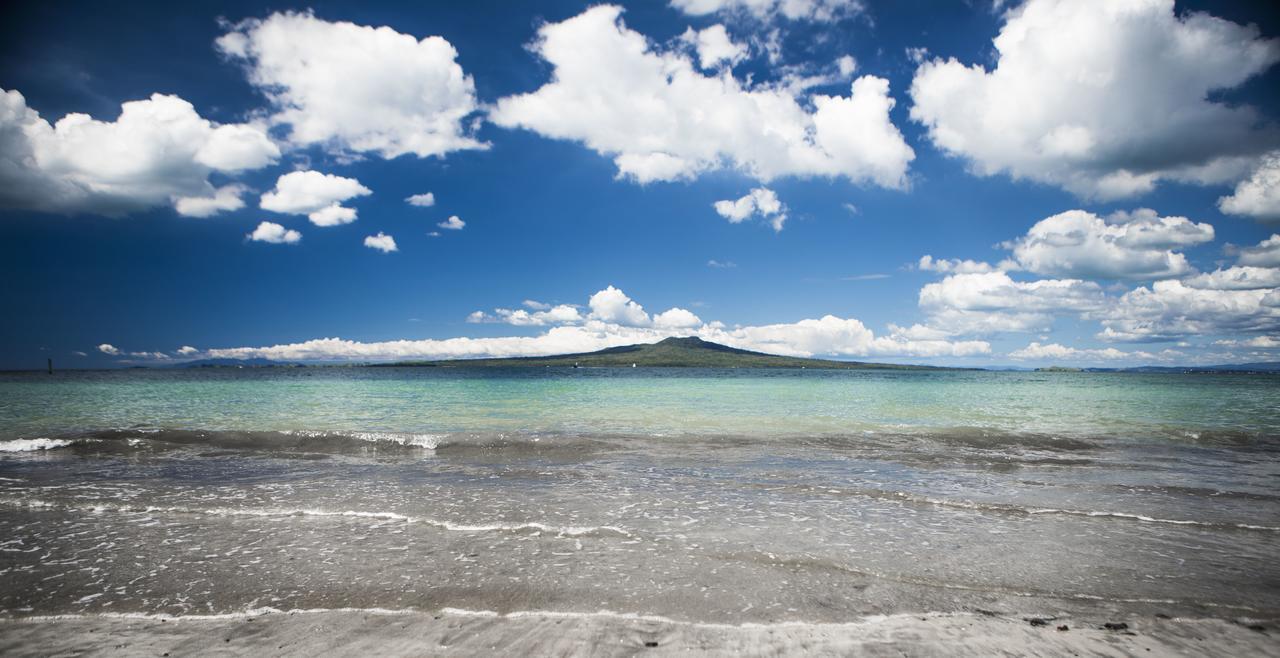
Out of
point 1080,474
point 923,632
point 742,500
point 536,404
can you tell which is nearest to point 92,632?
point 923,632

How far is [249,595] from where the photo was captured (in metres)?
6.91

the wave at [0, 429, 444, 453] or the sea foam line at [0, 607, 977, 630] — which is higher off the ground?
the sea foam line at [0, 607, 977, 630]

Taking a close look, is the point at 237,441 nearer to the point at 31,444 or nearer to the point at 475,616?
the point at 31,444

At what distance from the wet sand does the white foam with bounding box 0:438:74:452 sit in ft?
66.3

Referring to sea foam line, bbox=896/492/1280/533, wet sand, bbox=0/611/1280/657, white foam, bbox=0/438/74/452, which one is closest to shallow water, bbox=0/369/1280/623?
sea foam line, bbox=896/492/1280/533

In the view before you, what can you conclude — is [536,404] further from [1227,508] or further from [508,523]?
[1227,508]

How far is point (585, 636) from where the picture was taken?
5.83 meters

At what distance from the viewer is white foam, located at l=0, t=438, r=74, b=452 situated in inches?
774

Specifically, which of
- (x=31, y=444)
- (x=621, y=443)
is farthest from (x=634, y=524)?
(x=31, y=444)

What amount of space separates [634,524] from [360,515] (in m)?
5.53

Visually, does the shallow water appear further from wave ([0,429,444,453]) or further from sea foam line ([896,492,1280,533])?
wave ([0,429,444,453])

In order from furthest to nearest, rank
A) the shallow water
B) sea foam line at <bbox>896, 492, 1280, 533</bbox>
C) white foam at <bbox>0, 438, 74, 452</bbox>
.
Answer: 1. white foam at <bbox>0, 438, 74, 452</bbox>
2. sea foam line at <bbox>896, 492, 1280, 533</bbox>
3. the shallow water

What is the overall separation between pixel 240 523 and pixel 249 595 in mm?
4073

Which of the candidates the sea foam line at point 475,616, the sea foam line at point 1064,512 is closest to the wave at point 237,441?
the sea foam line at point 475,616
